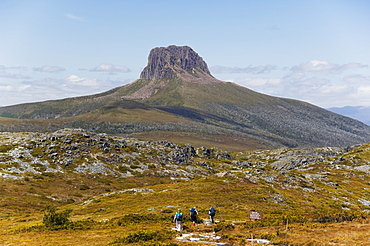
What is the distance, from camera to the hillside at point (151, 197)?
43250 mm

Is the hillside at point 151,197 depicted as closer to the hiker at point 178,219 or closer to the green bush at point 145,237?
the green bush at point 145,237

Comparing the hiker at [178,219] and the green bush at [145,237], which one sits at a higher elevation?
the hiker at [178,219]

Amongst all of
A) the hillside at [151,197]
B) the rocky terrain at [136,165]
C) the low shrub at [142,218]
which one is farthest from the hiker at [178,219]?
the rocky terrain at [136,165]

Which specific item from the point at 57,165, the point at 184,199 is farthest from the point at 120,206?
the point at 57,165

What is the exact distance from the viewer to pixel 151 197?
8388 cm

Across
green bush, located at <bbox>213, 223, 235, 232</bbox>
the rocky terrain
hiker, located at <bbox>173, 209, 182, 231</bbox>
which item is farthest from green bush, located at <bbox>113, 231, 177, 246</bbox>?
the rocky terrain

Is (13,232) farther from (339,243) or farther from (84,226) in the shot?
(339,243)

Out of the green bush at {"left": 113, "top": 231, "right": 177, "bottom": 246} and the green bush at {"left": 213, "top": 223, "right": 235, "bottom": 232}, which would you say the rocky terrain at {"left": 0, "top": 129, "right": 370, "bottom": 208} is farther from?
the green bush at {"left": 113, "top": 231, "right": 177, "bottom": 246}

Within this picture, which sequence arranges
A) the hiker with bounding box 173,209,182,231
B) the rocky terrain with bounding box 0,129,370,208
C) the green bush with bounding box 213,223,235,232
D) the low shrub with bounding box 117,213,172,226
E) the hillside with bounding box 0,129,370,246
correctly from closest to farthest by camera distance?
the hillside with bounding box 0,129,370,246 → the hiker with bounding box 173,209,182,231 → the green bush with bounding box 213,223,235,232 → the low shrub with bounding box 117,213,172,226 → the rocky terrain with bounding box 0,129,370,208

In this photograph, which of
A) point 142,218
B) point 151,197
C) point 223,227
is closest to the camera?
point 223,227

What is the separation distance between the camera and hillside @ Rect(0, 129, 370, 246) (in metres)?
43.2

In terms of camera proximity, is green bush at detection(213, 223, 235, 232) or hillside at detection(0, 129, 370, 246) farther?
green bush at detection(213, 223, 235, 232)

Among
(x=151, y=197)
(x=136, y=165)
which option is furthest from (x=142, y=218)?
(x=136, y=165)

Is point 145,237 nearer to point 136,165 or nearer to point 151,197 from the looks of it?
point 151,197
